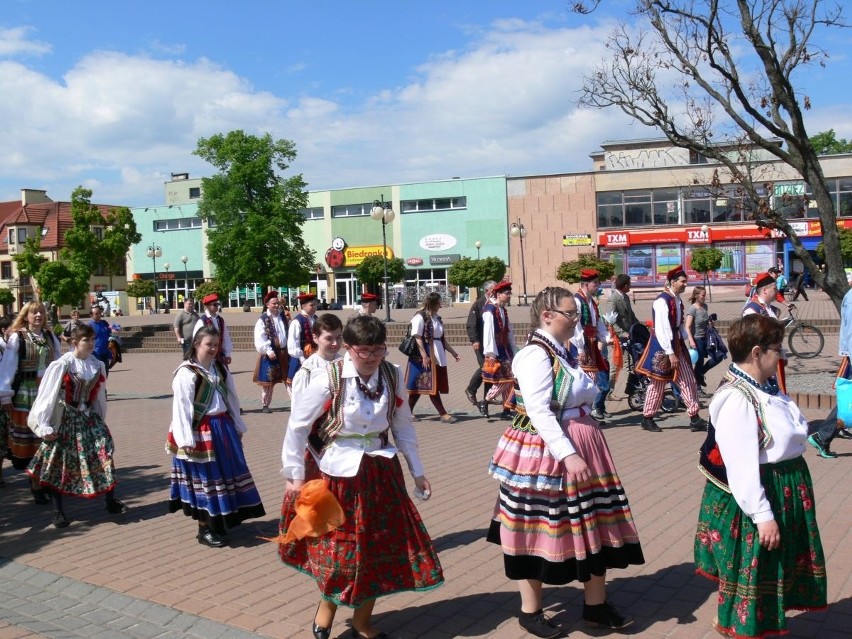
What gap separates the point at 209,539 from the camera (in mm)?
6078

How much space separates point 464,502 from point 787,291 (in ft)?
93.8

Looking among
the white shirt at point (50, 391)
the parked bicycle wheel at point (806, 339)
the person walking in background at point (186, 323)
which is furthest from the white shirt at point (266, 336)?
the parked bicycle wheel at point (806, 339)

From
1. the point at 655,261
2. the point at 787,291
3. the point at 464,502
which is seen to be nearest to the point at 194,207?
the point at 655,261

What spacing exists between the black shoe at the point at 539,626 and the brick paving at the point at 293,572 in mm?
108

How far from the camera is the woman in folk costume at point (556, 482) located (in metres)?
3.90

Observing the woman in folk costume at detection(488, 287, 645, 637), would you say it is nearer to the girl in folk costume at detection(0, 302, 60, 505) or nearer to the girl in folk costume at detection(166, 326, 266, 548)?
the girl in folk costume at detection(166, 326, 266, 548)

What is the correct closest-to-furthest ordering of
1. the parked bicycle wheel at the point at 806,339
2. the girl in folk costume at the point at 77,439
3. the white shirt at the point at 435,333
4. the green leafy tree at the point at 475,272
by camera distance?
the girl in folk costume at the point at 77,439 < the white shirt at the point at 435,333 < the parked bicycle wheel at the point at 806,339 < the green leafy tree at the point at 475,272

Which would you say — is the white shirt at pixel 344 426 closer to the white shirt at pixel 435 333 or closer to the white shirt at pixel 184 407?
the white shirt at pixel 184 407

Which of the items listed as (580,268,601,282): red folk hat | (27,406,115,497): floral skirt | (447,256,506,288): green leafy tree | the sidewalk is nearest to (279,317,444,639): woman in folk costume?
the sidewalk

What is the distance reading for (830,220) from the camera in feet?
37.4

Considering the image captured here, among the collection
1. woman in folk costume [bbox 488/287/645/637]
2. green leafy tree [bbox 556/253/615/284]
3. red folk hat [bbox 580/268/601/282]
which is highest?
green leafy tree [bbox 556/253/615/284]

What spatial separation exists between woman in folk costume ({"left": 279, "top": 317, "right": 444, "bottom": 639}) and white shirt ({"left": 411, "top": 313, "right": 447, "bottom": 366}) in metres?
6.90

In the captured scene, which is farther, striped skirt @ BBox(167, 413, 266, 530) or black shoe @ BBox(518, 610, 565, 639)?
striped skirt @ BBox(167, 413, 266, 530)

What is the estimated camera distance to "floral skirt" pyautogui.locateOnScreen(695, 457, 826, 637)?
349cm
